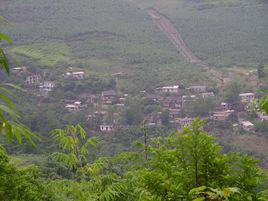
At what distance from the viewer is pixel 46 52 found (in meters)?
26.2

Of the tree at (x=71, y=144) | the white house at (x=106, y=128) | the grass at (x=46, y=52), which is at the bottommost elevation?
the white house at (x=106, y=128)

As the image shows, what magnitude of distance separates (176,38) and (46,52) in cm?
1104

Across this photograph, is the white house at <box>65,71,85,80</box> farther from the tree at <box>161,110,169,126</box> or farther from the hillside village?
the tree at <box>161,110,169,126</box>

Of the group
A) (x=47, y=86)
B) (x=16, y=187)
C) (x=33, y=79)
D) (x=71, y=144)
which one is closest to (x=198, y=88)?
(x=47, y=86)

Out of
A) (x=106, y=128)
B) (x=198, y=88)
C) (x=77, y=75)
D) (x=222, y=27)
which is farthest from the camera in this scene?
(x=222, y=27)

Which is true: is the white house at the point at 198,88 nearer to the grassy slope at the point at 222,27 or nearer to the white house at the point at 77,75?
the grassy slope at the point at 222,27

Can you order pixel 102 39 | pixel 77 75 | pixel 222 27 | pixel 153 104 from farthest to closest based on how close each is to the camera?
pixel 222 27, pixel 102 39, pixel 77 75, pixel 153 104

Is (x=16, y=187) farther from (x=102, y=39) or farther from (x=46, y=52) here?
(x=102, y=39)

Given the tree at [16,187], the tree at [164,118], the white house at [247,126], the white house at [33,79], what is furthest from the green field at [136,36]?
the tree at [16,187]

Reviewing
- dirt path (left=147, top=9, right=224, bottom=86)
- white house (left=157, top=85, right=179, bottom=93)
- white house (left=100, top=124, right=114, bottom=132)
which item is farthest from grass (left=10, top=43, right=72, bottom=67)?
white house (left=100, top=124, right=114, bottom=132)

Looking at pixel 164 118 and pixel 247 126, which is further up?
pixel 164 118

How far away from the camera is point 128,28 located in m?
31.8

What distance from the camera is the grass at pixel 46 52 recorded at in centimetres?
2461

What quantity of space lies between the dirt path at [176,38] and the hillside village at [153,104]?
2.97 m
